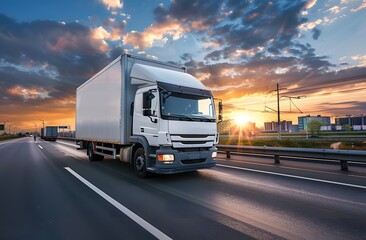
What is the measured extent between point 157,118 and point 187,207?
2919 millimetres

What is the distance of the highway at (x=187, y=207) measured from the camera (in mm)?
3729

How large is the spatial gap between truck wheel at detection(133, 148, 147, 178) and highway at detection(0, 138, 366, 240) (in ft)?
0.93

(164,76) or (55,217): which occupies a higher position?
(164,76)

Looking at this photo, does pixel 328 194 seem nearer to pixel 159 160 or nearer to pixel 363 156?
pixel 363 156

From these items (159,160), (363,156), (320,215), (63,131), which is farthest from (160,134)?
(63,131)

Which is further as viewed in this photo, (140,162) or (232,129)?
(232,129)

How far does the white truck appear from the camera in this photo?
6.98 meters

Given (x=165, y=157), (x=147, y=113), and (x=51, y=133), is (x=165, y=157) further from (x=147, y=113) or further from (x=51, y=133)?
(x=51, y=133)

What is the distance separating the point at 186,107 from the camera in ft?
24.8

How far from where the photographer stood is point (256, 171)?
8.92 meters

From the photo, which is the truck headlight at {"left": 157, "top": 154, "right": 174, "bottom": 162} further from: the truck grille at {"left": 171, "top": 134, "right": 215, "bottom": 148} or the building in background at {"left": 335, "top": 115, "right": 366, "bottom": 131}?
the building in background at {"left": 335, "top": 115, "right": 366, "bottom": 131}

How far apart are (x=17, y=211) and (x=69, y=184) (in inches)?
94.9

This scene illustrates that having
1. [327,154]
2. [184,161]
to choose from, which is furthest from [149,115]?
[327,154]

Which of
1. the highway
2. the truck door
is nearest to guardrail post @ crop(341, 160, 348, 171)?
the highway
